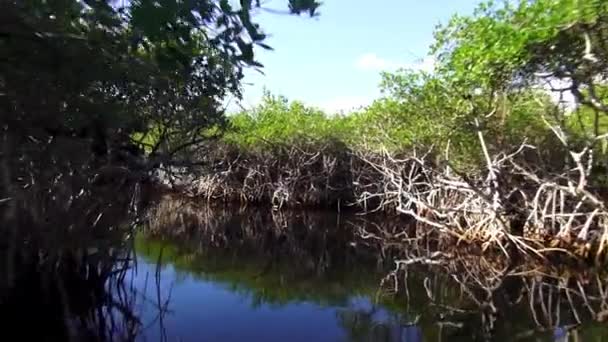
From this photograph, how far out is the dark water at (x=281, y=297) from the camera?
18.0 ft

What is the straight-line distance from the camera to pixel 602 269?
8.11m

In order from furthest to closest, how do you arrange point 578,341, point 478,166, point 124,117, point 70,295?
point 478,166 < point 70,295 < point 578,341 < point 124,117

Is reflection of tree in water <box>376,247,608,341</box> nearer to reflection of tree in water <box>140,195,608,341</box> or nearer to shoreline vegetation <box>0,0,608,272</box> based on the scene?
reflection of tree in water <box>140,195,608,341</box>

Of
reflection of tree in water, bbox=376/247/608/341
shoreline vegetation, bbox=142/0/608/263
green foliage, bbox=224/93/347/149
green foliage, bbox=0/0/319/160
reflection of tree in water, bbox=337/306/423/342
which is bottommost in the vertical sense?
reflection of tree in water, bbox=337/306/423/342

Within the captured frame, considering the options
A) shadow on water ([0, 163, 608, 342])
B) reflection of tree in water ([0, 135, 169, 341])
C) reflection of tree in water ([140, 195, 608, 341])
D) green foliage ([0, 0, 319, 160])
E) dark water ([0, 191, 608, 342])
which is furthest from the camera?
reflection of tree in water ([140, 195, 608, 341])

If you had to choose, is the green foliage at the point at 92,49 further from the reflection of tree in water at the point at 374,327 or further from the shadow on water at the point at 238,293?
the reflection of tree in water at the point at 374,327

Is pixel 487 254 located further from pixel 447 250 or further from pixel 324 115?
pixel 324 115

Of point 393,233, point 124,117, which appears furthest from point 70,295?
point 393,233

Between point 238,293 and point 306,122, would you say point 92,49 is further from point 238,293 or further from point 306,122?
point 306,122

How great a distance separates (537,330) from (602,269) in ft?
10.6

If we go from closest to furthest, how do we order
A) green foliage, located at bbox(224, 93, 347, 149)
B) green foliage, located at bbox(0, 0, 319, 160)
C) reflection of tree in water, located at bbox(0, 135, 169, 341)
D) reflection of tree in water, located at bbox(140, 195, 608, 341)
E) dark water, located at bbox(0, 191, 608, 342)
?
green foliage, located at bbox(0, 0, 319, 160)
reflection of tree in water, located at bbox(0, 135, 169, 341)
dark water, located at bbox(0, 191, 608, 342)
reflection of tree in water, located at bbox(140, 195, 608, 341)
green foliage, located at bbox(224, 93, 347, 149)

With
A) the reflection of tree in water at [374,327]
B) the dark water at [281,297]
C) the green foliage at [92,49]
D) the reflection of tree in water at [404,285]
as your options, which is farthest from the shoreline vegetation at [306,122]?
the reflection of tree in water at [374,327]

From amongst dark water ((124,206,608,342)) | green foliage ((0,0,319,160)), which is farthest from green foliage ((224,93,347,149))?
green foliage ((0,0,319,160))

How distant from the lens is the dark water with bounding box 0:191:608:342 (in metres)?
5.49
